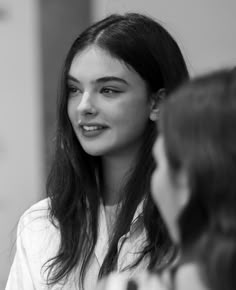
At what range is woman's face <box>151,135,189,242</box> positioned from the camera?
1366mm

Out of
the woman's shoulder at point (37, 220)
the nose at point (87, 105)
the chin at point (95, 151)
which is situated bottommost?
the woman's shoulder at point (37, 220)

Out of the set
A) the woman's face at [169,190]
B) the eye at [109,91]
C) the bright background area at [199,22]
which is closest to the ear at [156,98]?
the eye at [109,91]

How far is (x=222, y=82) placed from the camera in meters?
1.38

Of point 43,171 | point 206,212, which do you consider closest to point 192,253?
point 206,212

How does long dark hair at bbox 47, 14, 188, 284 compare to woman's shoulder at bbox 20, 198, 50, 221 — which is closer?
long dark hair at bbox 47, 14, 188, 284

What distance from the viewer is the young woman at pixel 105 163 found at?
2127mm

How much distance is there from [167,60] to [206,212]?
88 centimetres

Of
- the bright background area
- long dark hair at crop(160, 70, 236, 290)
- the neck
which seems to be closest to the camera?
long dark hair at crop(160, 70, 236, 290)

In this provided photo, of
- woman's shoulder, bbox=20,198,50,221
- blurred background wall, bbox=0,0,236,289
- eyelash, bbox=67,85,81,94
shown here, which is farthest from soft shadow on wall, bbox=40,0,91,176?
eyelash, bbox=67,85,81,94

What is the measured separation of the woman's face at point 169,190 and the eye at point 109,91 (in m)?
0.73

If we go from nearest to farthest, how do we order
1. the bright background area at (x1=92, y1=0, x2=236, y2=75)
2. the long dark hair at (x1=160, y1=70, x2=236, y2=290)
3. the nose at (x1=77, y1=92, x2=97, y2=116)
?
the long dark hair at (x1=160, y1=70, x2=236, y2=290), the nose at (x1=77, y1=92, x2=97, y2=116), the bright background area at (x1=92, y1=0, x2=236, y2=75)

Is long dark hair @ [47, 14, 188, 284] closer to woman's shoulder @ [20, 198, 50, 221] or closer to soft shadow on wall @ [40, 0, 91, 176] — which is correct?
woman's shoulder @ [20, 198, 50, 221]

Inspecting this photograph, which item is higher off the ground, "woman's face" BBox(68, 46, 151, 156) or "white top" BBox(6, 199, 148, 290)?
"woman's face" BBox(68, 46, 151, 156)

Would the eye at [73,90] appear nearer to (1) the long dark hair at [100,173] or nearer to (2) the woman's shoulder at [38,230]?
(1) the long dark hair at [100,173]
